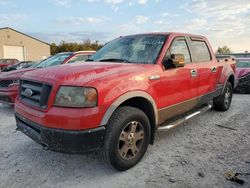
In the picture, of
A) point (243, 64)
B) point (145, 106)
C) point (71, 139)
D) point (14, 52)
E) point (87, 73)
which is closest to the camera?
point (71, 139)

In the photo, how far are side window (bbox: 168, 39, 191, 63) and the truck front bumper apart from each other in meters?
1.96

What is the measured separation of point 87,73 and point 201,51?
2998mm

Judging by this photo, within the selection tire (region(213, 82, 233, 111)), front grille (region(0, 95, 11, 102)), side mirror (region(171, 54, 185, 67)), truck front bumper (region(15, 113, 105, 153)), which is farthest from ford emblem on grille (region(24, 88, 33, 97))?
tire (region(213, 82, 233, 111))

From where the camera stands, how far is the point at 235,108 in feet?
24.0

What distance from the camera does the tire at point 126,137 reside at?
10.9 feet

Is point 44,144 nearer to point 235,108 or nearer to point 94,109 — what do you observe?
point 94,109

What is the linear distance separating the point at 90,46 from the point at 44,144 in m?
56.4

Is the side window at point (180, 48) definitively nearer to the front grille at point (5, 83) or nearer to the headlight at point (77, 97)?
the headlight at point (77, 97)

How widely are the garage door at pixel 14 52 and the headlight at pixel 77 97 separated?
42.2 m

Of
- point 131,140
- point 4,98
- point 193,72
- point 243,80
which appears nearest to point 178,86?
point 193,72

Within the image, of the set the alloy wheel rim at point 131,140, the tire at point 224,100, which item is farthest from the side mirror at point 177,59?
the tire at point 224,100

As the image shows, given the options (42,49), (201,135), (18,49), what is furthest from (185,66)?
(42,49)

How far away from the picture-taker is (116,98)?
3340 mm

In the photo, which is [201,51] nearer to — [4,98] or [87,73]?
[87,73]
